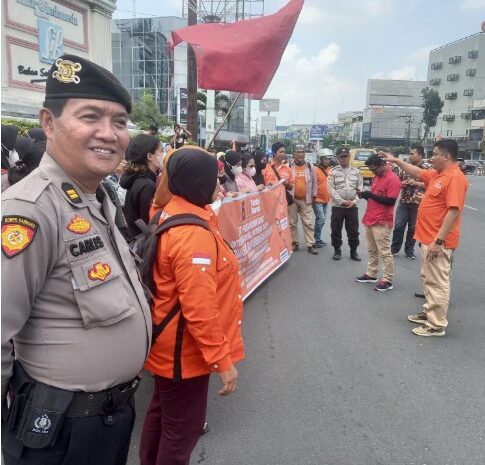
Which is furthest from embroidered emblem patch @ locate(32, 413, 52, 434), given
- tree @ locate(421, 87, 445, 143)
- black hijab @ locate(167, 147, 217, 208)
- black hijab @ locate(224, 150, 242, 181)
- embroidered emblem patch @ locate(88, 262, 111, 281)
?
tree @ locate(421, 87, 445, 143)

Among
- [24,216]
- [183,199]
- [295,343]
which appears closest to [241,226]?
[295,343]

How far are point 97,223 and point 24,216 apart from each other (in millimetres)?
286

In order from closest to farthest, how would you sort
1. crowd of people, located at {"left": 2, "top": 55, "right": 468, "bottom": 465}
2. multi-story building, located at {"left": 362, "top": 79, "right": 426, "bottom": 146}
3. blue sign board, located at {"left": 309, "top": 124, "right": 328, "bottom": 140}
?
1. crowd of people, located at {"left": 2, "top": 55, "right": 468, "bottom": 465}
2. blue sign board, located at {"left": 309, "top": 124, "right": 328, "bottom": 140}
3. multi-story building, located at {"left": 362, "top": 79, "right": 426, "bottom": 146}

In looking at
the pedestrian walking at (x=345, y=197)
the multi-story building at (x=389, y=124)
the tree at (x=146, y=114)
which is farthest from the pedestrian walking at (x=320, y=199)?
the multi-story building at (x=389, y=124)

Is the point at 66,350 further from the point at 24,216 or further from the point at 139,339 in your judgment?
the point at 24,216

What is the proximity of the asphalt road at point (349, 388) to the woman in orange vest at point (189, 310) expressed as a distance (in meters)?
0.73

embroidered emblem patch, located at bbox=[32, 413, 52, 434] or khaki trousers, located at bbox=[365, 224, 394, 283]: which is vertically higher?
embroidered emblem patch, located at bbox=[32, 413, 52, 434]

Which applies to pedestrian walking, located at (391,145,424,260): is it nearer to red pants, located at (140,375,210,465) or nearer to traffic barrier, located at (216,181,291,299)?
traffic barrier, located at (216,181,291,299)

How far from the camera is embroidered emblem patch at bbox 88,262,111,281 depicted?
4.40 ft

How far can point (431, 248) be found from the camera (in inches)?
172

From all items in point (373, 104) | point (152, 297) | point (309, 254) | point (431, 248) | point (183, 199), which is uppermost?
point (373, 104)

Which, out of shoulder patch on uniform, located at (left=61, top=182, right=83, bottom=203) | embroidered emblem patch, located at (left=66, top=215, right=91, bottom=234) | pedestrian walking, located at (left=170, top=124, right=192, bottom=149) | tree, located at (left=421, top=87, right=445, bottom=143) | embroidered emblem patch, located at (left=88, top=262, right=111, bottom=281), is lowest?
embroidered emblem patch, located at (left=88, top=262, right=111, bottom=281)

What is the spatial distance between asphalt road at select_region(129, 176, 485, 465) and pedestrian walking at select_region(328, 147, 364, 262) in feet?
6.24

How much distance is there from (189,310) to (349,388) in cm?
209
